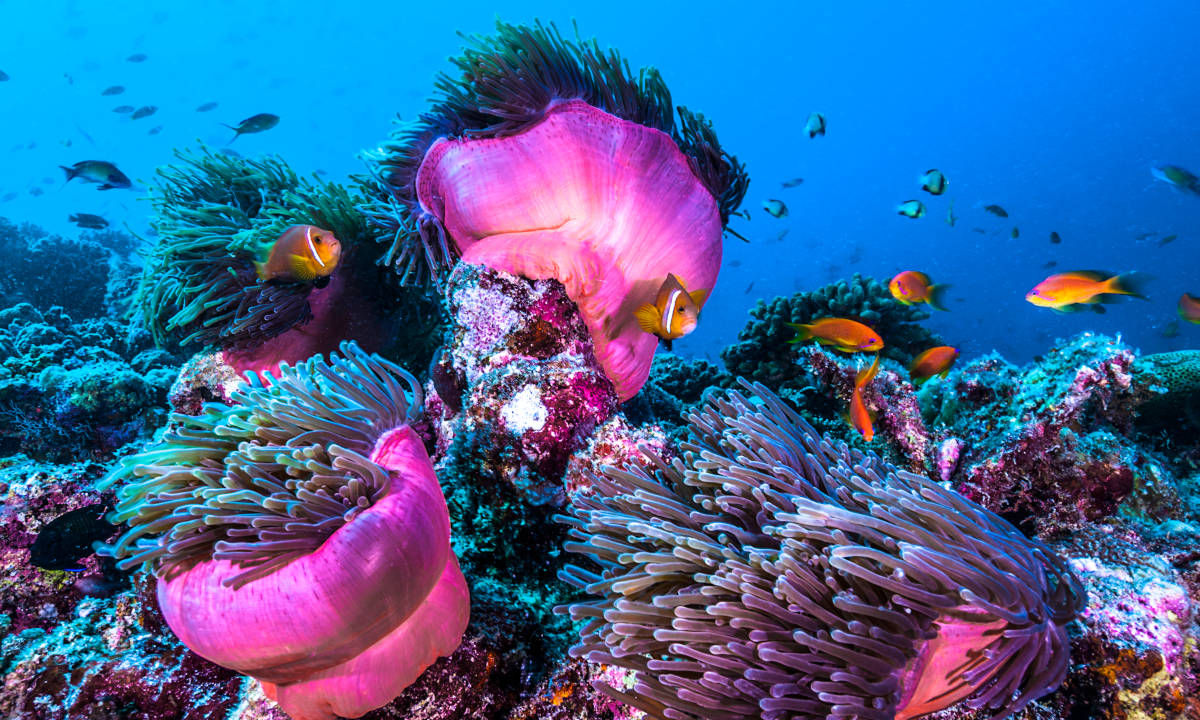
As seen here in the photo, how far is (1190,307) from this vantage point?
6.09 meters

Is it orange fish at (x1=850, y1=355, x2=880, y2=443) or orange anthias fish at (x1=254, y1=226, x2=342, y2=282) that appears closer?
orange fish at (x1=850, y1=355, x2=880, y2=443)

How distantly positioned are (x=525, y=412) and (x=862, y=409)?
1.98m

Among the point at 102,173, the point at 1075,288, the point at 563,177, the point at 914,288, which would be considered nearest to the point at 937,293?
the point at 914,288

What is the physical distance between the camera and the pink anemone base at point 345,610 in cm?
158

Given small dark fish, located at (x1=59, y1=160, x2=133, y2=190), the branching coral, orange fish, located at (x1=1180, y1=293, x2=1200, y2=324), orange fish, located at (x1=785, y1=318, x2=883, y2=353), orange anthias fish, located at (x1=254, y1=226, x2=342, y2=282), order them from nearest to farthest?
1. the branching coral
2. orange anthias fish, located at (x1=254, y1=226, x2=342, y2=282)
3. orange fish, located at (x1=785, y1=318, x2=883, y2=353)
4. orange fish, located at (x1=1180, y1=293, x2=1200, y2=324)
5. small dark fish, located at (x1=59, y1=160, x2=133, y2=190)

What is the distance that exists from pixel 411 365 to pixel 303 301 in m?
1.14

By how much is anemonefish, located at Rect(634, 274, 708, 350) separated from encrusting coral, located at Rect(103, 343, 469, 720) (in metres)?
1.43

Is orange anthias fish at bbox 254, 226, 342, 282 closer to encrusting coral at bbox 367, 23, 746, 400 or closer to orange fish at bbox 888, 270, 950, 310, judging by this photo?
encrusting coral at bbox 367, 23, 746, 400

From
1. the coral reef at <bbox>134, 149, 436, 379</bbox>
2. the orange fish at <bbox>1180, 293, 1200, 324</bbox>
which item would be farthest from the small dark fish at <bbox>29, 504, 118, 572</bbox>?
the orange fish at <bbox>1180, 293, 1200, 324</bbox>

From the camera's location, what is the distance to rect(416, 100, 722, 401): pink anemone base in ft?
9.75

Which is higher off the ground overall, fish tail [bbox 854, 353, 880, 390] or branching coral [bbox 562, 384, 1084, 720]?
fish tail [bbox 854, 353, 880, 390]

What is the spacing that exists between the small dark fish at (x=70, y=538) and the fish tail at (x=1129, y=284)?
6.91 metres

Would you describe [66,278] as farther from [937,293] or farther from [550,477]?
[937,293]

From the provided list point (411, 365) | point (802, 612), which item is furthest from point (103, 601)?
point (802, 612)
